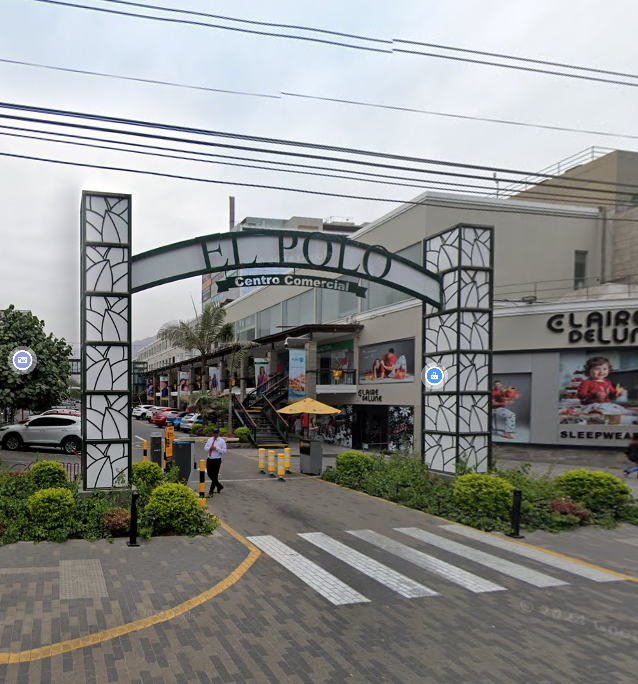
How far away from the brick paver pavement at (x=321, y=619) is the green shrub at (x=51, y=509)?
2.20 feet

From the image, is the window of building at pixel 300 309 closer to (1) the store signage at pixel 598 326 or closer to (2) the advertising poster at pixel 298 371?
(2) the advertising poster at pixel 298 371

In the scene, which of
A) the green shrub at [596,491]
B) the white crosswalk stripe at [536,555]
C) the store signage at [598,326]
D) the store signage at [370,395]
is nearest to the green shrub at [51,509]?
the white crosswalk stripe at [536,555]

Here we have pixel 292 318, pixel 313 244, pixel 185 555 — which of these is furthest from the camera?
pixel 292 318

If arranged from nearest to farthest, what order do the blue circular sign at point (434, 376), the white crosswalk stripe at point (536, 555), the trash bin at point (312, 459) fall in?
the white crosswalk stripe at point (536, 555) < the blue circular sign at point (434, 376) < the trash bin at point (312, 459)

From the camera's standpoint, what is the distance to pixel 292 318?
139 feet

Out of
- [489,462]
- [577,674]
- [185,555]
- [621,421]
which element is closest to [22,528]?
[185,555]

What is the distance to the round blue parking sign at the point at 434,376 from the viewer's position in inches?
650

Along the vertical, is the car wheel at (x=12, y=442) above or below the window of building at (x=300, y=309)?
below

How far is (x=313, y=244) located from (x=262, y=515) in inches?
254

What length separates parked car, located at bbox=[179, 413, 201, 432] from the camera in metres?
40.5

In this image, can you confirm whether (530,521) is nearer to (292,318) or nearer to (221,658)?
(221,658)

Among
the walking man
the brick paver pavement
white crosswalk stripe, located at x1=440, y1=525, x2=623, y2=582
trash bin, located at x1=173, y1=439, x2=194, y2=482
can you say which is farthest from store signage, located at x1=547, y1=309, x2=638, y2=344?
trash bin, located at x1=173, y1=439, x2=194, y2=482

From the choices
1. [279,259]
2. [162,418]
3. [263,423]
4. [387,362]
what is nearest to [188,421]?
[162,418]

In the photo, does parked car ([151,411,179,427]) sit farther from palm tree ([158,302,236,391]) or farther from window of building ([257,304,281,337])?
window of building ([257,304,281,337])
